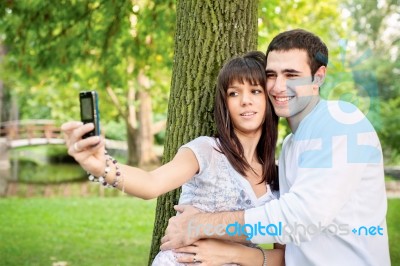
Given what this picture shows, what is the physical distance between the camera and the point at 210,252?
2.36m

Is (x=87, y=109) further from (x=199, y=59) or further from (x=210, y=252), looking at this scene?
(x=199, y=59)

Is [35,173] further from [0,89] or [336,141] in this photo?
[336,141]

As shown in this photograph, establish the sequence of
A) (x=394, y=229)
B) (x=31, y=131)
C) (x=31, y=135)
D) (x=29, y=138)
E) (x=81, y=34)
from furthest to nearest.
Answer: (x=31, y=131) < (x=31, y=135) < (x=29, y=138) < (x=394, y=229) < (x=81, y=34)

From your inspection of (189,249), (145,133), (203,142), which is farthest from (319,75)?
(145,133)

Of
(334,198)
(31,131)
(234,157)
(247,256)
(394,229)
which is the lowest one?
(394,229)

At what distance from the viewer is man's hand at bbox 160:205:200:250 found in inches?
92.2

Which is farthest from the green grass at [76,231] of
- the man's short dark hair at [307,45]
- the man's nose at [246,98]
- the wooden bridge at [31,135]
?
the wooden bridge at [31,135]

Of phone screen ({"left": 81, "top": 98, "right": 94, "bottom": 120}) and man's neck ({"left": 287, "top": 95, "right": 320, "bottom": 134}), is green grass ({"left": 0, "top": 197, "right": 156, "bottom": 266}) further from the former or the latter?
phone screen ({"left": 81, "top": 98, "right": 94, "bottom": 120})

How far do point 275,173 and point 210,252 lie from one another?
0.48 meters

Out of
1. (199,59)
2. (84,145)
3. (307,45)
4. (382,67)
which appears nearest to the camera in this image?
(84,145)

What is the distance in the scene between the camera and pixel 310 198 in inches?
79.5

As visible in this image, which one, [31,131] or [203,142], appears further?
[31,131]

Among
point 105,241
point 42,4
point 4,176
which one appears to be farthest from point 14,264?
point 4,176

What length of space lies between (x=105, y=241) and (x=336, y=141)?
5.65 meters
